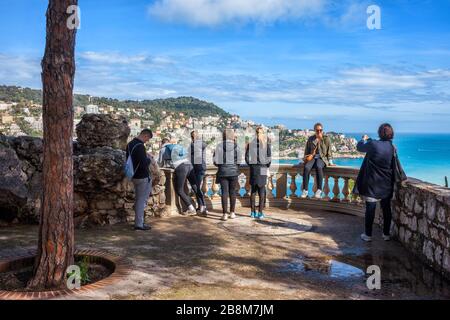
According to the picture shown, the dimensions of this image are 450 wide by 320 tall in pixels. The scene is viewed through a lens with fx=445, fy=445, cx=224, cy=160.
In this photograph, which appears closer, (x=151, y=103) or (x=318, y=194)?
(x=318, y=194)

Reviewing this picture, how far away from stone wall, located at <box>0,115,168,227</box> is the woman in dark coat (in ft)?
13.9

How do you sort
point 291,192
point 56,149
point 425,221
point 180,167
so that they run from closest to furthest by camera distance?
point 56,149
point 425,221
point 180,167
point 291,192

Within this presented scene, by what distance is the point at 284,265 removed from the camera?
20.0 ft

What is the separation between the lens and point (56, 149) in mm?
4996

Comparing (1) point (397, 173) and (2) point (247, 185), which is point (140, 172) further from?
(1) point (397, 173)

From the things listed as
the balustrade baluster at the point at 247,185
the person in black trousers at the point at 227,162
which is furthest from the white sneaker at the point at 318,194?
the person in black trousers at the point at 227,162

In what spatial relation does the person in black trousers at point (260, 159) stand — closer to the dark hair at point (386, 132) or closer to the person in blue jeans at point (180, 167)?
the person in blue jeans at point (180, 167)

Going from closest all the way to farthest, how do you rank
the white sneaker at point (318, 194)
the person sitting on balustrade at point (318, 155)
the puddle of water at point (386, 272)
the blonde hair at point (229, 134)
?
the puddle of water at point (386, 272) → the blonde hair at point (229, 134) → the person sitting on balustrade at point (318, 155) → the white sneaker at point (318, 194)

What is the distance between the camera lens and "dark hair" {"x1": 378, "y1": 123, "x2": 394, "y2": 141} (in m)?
7.32

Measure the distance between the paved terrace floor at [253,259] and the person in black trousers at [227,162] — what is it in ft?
1.97

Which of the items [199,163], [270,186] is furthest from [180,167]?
[270,186]

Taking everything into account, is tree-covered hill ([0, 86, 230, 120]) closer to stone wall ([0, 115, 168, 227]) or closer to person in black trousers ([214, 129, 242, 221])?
stone wall ([0, 115, 168, 227])

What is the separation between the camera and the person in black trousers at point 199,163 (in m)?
9.68

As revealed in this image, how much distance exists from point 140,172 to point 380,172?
4186 mm
